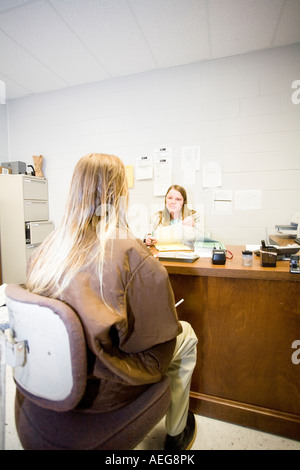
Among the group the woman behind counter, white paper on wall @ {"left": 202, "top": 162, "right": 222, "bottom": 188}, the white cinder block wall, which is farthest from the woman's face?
white paper on wall @ {"left": 202, "top": 162, "right": 222, "bottom": 188}

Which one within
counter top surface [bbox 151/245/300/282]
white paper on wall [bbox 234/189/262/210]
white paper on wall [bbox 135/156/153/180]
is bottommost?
counter top surface [bbox 151/245/300/282]

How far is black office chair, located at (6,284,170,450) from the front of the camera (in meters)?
0.67

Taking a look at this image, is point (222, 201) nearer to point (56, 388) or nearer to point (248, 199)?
point (248, 199)

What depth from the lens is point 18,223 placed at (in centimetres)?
315

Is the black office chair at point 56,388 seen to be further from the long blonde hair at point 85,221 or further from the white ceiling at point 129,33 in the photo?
the white ceiling at point 129,33

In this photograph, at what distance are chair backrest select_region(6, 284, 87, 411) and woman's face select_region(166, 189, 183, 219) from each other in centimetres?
222

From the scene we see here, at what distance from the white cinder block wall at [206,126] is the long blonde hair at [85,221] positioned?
6.92 feet

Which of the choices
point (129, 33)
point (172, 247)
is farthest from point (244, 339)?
point (129, 33)

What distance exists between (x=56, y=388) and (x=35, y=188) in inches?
120

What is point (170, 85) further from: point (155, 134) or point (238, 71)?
point (238, 71)

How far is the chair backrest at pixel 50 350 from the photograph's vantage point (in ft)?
2.18

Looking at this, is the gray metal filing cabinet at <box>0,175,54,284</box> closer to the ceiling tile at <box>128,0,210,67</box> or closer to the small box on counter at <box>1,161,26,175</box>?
the small box on counter at <box>1,161,26,175</box>

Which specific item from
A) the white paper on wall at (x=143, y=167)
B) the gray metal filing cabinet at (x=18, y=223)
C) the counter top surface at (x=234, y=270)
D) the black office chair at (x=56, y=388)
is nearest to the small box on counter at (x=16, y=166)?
the gray metal filing cabinet at (x=18, y=223)

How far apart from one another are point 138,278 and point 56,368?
13.4 inches
